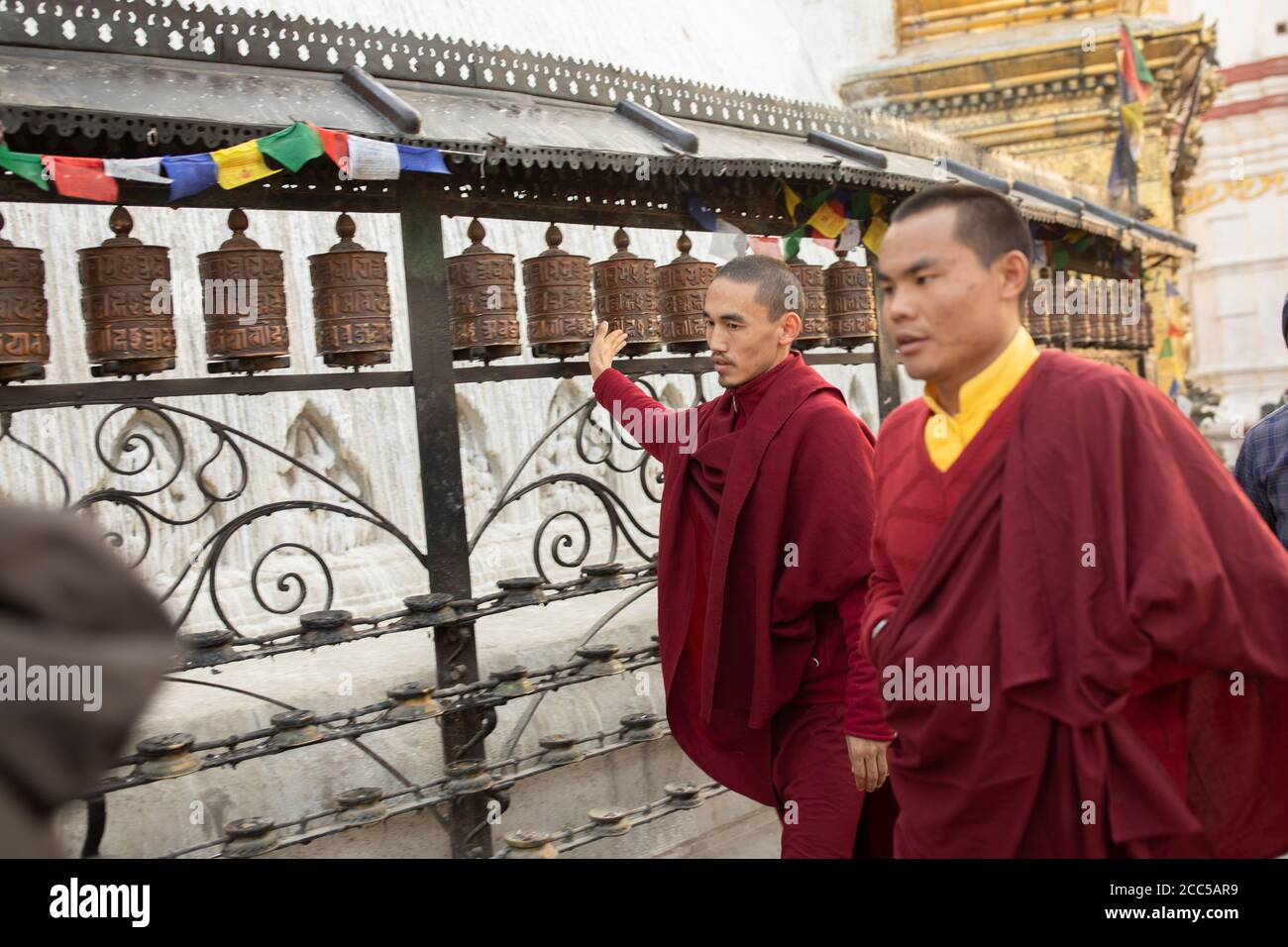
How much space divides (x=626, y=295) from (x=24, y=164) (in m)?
1.75

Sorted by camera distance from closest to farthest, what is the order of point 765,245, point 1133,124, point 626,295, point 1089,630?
point 1089,630 → point 626,295 → point 765,245 → point 1133,124

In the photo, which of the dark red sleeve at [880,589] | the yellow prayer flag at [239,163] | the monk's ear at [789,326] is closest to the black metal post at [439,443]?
the yellow prayer flag at [239,163]

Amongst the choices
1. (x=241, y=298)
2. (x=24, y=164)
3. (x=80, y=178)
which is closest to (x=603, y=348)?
(x=241, y=298)

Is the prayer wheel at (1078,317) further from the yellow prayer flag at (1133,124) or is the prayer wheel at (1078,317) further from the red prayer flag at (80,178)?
the red prayer flag at (80,178)

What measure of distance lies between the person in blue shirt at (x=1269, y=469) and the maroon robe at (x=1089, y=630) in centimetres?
151

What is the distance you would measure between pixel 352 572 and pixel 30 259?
2.95 metres

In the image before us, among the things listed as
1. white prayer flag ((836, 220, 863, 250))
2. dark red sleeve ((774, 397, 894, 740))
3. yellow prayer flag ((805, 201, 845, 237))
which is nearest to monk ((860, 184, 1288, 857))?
dark red sleeve ((774, 397, 894, 740))

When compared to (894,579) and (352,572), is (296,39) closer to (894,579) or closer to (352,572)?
(894,579)

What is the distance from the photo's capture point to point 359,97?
3.59 m

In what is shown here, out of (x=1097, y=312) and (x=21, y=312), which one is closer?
(x=21, y=312)

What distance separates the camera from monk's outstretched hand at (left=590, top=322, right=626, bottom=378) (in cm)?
373

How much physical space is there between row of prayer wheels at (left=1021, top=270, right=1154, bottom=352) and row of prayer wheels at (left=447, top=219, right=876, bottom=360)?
226 centimetres

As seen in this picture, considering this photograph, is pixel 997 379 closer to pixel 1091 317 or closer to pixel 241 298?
pixel 241 298

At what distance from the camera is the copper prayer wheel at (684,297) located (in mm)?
4262
